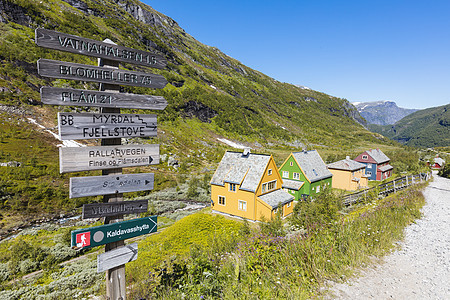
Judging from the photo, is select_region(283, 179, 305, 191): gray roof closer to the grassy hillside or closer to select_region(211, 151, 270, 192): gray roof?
select_region(211, 151, 270, 192): gray roof

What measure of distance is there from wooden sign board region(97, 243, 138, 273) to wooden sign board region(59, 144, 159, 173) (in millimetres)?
1547

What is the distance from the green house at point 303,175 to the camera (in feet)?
99.4

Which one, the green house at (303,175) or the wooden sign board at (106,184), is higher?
the wooden sign board at (106,184)

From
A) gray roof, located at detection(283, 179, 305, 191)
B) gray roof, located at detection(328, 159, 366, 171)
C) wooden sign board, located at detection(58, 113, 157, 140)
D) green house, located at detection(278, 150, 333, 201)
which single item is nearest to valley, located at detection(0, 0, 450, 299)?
wooden sign board, located at detection(58, 113, 157, 140)

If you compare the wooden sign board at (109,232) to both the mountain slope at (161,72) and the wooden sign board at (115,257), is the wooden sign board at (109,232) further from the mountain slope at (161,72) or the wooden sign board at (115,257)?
the mountain slope at (161,72)

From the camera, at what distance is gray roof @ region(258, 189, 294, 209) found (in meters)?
23.8

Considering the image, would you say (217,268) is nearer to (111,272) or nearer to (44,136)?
(111,272)

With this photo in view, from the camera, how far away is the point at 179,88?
98688 millimetres

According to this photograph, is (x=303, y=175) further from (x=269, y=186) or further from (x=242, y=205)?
(x=242, y=205)

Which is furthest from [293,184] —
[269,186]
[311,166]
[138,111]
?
[138,111]

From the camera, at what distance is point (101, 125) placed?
12.9 feet

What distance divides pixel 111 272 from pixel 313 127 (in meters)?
170

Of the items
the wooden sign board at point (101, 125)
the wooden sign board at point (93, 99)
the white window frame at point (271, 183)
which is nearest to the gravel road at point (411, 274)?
the wooden sign board at point (101, 125)

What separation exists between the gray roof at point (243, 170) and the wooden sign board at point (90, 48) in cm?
2067
